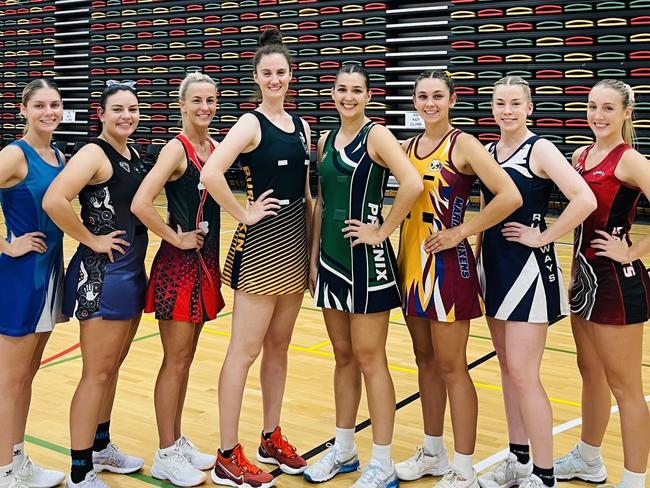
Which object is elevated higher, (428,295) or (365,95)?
(365,95)

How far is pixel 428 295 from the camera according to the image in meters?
2.59

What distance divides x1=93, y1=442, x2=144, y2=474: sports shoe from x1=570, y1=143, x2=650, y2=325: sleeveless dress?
6.35 ft

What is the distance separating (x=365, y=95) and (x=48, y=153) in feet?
4.08

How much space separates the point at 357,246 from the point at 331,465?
3.08 feet

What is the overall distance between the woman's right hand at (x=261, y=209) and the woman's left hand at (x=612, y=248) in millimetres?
1208

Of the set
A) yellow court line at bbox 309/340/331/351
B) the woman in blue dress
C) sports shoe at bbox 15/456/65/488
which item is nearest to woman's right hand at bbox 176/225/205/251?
the woman in blue dress

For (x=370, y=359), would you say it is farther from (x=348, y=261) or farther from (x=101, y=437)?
(x=101, y=437)

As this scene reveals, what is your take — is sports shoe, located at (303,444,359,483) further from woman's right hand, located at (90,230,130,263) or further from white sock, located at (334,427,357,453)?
woman's right hand, located at (90,230,130,263)

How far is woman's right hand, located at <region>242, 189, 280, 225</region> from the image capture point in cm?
269

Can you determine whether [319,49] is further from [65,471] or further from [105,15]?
[65,471]

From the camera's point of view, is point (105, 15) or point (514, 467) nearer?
point (514, 467)

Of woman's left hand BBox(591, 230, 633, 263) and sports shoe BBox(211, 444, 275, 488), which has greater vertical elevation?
woman's left hand BBox(591, 230, 633, 263)

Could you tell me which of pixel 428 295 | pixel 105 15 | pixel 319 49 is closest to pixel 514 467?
pixel 428 295

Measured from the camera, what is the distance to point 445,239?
2.55 meters
